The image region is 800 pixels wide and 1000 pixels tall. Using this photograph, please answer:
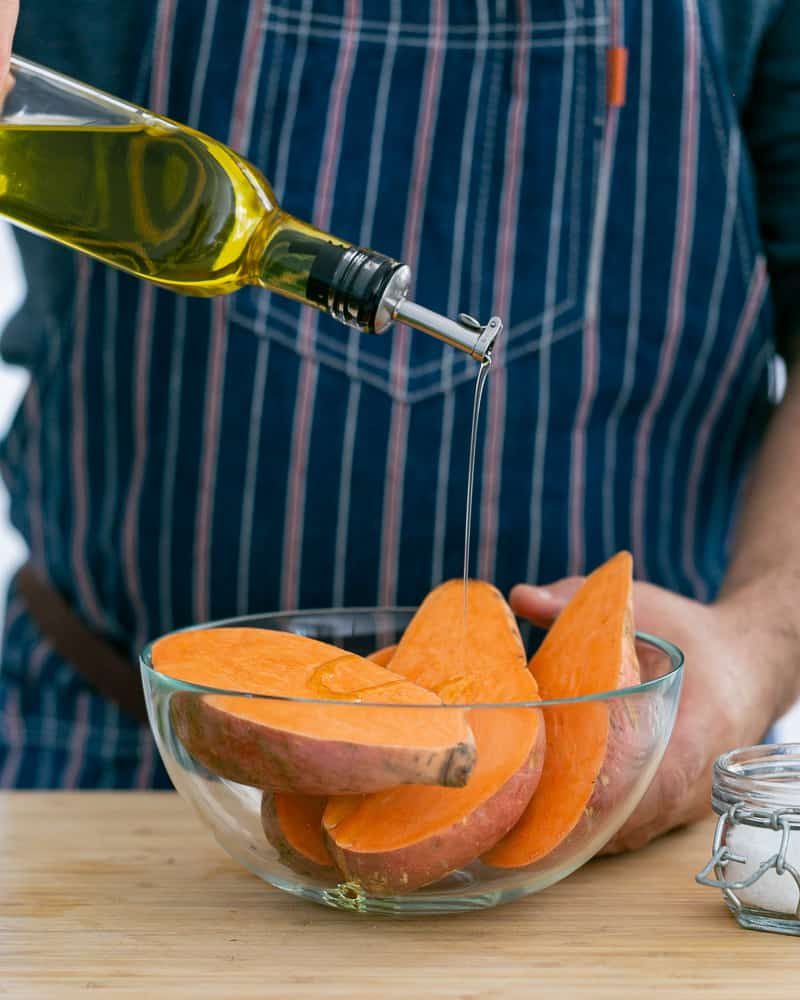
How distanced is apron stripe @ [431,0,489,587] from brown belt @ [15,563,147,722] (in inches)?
12.1

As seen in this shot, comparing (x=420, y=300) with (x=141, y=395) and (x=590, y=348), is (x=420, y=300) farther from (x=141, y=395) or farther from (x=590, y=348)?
(x=141, y=395)

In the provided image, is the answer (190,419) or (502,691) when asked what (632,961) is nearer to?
(502,691)

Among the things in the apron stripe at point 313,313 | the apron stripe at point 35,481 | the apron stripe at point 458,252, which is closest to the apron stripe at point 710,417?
the apron stripe at point 458,252

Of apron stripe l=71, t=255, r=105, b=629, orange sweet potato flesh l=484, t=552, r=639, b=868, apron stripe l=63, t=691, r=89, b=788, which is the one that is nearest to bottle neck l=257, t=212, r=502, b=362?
orange sweet potato flesh l=484, t=552, r=639, b=868

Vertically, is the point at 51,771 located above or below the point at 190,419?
below

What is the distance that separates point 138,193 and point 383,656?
0.99ft

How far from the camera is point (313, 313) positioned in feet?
3.54

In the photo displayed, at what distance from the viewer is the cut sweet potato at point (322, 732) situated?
0.58 meters

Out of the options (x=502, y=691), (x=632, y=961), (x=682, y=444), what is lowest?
(x=632, y=961)

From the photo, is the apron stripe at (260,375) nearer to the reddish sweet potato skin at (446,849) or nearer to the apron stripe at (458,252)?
the apron stripe at (458,252)

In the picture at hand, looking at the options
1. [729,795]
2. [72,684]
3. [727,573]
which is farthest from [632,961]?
[72,684]

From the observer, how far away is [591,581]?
0.75m

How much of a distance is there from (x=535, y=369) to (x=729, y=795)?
1.62 ft

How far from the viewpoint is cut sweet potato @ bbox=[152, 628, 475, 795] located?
0.58m
